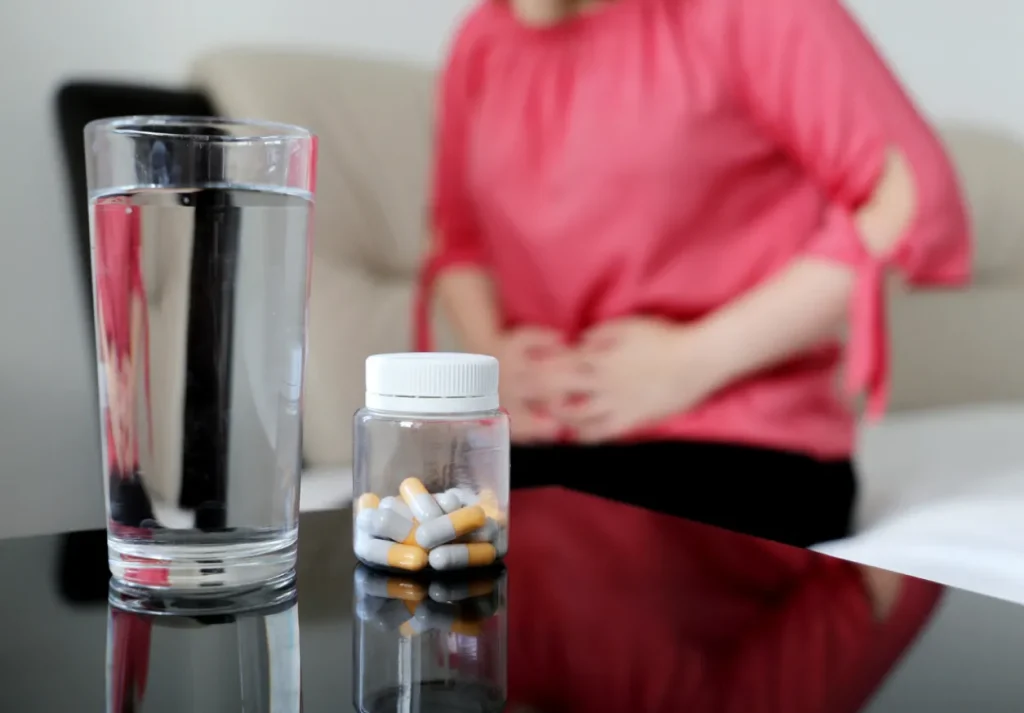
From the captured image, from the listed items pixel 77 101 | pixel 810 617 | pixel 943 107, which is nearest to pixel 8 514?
pixel 77 101

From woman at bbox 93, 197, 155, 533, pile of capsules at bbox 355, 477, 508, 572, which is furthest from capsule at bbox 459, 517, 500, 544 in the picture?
woman at bbox 93, 197, 155, 533

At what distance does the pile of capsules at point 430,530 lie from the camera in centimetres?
41

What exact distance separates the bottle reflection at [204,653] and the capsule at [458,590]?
0.05 m

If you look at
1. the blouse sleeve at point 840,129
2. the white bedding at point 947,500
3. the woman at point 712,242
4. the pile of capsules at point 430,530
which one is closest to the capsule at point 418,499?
the pile of capsules at point 430,530

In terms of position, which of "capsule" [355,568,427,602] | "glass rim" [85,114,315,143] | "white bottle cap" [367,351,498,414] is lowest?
"capsule" [355,568,427,602]

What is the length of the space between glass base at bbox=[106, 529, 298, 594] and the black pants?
0.51 meters

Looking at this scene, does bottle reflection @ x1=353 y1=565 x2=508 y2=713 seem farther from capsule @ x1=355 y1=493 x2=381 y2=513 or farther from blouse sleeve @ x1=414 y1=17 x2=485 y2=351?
blouse sleeve @ x1=414 y1=17 x2=485 y2=351

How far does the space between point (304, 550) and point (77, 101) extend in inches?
22.1

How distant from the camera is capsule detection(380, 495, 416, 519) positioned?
42cm

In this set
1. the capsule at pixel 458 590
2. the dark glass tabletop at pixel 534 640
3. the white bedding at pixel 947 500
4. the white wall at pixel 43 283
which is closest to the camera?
the dark glass tabletop at pixel 534 640

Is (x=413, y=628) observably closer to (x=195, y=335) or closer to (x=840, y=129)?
(x=195, y=335)

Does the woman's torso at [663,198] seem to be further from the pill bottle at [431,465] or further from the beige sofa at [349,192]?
the pill bottle at [431,465]

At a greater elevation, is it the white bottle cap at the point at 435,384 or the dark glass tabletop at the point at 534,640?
the white bottle cap at the point at 435,384

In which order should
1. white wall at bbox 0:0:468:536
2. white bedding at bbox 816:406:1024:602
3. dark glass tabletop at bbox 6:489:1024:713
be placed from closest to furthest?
dark glass tabletop at bbox 6:489:1024:713 → white bedding at bbox 816:406:1024:602 → white wall at bbox 0:0:468:536
